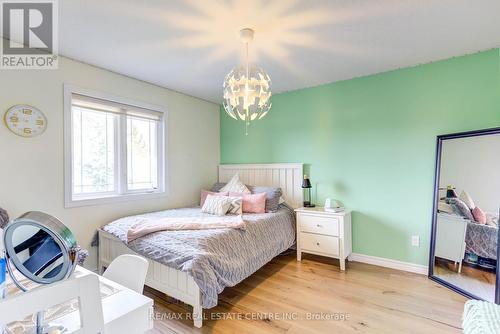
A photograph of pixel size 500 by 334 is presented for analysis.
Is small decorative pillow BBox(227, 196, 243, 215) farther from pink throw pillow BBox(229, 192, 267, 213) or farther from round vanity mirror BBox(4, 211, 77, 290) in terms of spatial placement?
round vanity mirror BBox(4, 211, 77, 290)

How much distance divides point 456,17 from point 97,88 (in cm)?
333

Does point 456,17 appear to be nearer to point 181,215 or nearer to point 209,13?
point 209,13

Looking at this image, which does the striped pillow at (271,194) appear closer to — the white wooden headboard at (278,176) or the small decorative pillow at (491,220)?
the white wooden headboard at (278,176)

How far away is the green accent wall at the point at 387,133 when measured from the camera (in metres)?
2.50

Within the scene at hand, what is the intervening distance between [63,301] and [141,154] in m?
2.84

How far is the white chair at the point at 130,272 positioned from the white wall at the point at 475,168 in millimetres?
2716

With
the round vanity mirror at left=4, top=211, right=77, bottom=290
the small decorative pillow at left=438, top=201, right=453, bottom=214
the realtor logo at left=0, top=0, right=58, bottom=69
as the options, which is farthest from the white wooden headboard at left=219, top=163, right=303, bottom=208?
the round vanity mirror at left=4, top=211, right=77, bottom=290

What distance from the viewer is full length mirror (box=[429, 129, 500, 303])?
2.10m

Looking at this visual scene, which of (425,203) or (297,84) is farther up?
(297,84)

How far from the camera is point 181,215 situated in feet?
9.48

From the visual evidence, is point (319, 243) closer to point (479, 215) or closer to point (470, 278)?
point (470, 278)

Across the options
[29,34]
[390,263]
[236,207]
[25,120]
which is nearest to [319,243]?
[390,263]

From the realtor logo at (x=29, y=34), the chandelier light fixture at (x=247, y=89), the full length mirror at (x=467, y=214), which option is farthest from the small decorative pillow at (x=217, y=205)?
the full length mirror at (x=467, y=214)

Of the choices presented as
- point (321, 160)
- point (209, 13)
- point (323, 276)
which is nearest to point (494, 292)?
point (323, 276)
